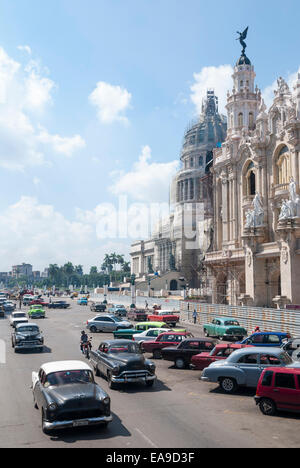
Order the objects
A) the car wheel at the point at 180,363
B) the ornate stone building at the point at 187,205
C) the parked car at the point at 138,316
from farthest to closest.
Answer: the ornate stone building at the point at 187,205 < the parked car at the point at 138,316 < the car wheel at the point at 180,363

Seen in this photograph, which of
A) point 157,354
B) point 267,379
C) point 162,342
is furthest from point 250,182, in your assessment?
point 267,379

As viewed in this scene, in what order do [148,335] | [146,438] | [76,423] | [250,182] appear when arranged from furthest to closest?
[250,182], [148,335], [76,423], [146,438]

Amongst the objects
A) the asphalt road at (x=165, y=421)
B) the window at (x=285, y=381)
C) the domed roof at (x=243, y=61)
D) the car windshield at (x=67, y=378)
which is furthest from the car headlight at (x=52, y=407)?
the domed roof at (x=243, y=61)

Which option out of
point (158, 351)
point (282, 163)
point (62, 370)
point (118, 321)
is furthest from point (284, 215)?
point (62, 370)

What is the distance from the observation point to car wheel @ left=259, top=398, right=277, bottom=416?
11.9m

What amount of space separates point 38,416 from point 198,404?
465 cm

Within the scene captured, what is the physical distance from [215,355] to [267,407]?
19.5ft

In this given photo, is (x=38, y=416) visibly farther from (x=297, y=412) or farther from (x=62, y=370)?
→ (x=297, y=412)

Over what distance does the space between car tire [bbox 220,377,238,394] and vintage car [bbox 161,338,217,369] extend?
4697 mm

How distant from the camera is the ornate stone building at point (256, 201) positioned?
38.9 m

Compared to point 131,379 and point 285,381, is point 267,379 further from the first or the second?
point 131,379

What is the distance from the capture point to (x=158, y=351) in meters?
22.0

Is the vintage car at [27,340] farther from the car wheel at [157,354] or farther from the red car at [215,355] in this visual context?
the red car at [215,355]

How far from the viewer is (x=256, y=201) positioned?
47.0 meters
